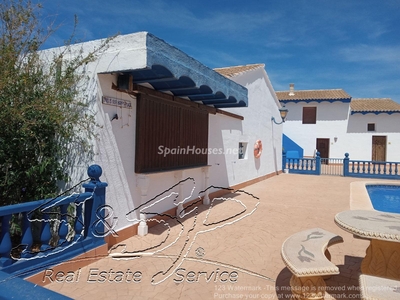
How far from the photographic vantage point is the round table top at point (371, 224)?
129 inches

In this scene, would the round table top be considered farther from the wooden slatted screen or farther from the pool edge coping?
the pool edge coping

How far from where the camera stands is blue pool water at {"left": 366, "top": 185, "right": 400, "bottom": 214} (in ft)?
33.0

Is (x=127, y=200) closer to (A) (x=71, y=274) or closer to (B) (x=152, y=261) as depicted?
(B) (x=152, y=261)

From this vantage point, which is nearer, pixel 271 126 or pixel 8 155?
pixel 8 155

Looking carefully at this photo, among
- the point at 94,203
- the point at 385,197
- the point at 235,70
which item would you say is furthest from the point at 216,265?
the point at 385,197

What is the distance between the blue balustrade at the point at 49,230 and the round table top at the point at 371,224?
11.4 feet

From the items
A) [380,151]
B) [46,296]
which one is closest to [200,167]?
[46,296]

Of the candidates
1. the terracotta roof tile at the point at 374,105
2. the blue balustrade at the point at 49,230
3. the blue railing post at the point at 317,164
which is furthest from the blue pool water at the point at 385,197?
the terracotta roof tile at the point at 374,105

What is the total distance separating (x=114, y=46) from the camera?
15.0 feet

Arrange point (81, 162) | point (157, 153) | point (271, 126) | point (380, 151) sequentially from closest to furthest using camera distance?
point (81, 162)
point (157, 153)
point (271, 126)
point (380, 151)

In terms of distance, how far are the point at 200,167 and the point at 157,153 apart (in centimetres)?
196

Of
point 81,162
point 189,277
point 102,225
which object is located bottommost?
point 189,277

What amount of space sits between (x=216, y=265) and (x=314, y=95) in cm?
2604

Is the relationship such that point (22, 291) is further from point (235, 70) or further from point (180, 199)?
point (235, 70)
